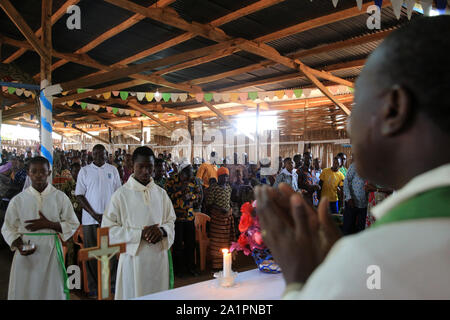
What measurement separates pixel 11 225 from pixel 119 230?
2.40ft

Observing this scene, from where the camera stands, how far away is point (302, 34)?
231 inches

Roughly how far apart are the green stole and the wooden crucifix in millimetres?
1028

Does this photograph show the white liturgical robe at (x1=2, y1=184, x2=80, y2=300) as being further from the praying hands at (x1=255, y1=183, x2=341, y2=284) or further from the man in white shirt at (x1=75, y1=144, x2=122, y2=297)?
the man in white shirt at (x1=75, y1=144, x2=122, y2=297)

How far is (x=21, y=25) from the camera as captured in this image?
4281 millimetres

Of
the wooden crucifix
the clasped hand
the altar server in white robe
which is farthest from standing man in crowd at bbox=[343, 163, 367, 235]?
the wooden crucifix

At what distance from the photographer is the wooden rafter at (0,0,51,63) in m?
4.07

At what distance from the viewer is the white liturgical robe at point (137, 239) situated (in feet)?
7.25

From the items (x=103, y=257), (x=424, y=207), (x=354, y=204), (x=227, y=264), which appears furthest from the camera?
(x=354, y=204)

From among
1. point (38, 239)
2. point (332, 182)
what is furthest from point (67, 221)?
point (332, 182)

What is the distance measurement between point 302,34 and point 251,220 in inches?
197

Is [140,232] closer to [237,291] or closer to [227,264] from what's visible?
[227,264]

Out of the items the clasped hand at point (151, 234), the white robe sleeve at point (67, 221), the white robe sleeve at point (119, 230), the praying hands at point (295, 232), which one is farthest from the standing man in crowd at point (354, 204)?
the praying hands at point (295, 232)

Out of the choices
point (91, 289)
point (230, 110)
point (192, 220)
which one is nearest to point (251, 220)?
point (91, 289)

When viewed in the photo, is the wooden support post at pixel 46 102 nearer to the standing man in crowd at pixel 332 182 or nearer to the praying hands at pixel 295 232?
the praying hands at pixel 295 232
